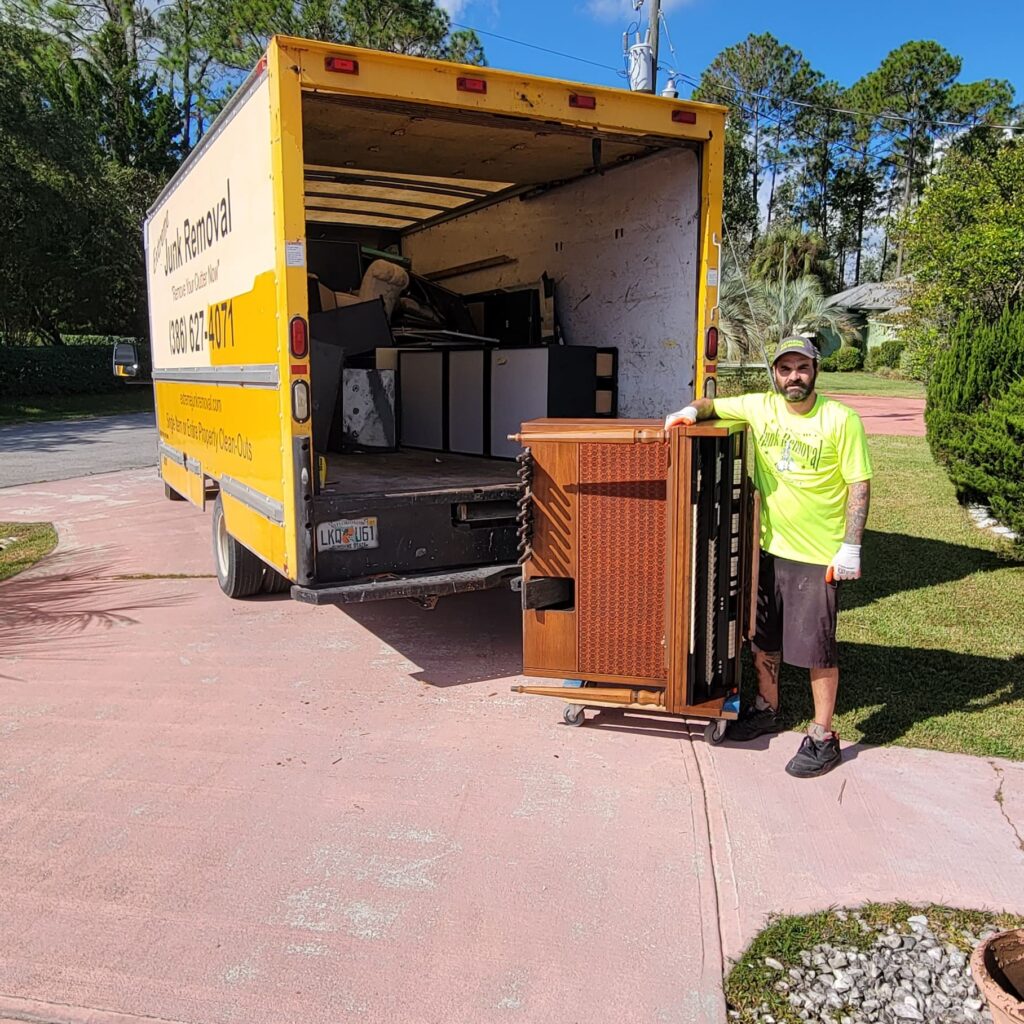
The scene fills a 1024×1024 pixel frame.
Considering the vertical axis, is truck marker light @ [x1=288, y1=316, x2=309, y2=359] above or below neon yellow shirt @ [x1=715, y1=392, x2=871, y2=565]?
above

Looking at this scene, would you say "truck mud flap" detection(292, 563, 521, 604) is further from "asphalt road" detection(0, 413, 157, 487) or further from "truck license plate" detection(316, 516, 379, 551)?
"asphalt road" detection(0, 413, 157, 487)

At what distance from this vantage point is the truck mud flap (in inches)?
176

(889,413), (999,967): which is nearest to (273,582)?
(999,967)

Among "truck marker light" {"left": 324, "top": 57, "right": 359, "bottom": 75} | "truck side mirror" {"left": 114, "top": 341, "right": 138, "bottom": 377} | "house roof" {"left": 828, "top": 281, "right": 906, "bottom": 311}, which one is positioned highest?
"house roof" {"left": 828, "top": 281, "right": 906, "bottom": 311}

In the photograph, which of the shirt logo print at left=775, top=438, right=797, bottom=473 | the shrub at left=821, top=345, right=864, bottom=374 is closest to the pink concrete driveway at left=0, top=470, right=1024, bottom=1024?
the shirt logo print at left=775, top=438, right=797, bottom=473

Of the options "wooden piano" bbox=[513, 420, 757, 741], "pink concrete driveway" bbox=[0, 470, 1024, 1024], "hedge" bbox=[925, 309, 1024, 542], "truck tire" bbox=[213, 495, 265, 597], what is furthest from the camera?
"hedge" bbox=[925, 309, 1024, 542]

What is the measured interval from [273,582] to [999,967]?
5.16 metres

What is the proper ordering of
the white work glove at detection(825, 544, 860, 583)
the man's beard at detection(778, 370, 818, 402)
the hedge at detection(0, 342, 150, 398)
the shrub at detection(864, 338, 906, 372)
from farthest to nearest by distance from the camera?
the shrub at detection(864, 338, 906, 372) < the hedge at detection(0, 342, 150, 398) < the man's beard at detection(778, 370, 818, 402) < the white work glove at detection(825, 544, 860, 583)

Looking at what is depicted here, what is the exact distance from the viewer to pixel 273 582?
6586mm

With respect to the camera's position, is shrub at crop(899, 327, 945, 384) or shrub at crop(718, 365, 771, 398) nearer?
shrub at crop(899, 327, 945, 384)

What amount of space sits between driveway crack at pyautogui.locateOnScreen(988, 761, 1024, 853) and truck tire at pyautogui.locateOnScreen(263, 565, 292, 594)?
4.45 metres

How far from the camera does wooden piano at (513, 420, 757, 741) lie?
3.93m

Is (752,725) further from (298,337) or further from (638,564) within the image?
(298,337)

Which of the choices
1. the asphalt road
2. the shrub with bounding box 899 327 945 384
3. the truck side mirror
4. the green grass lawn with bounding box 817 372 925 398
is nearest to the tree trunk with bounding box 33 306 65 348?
the asphalt road
